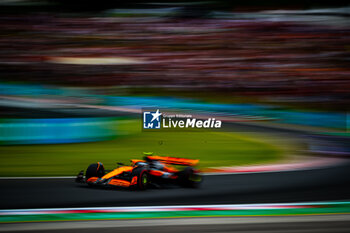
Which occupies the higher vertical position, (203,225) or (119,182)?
(119,182)

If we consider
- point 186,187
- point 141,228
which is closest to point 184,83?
point 186,187

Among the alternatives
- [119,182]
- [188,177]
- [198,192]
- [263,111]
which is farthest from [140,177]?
[263,111]

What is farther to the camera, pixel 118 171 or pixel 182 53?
pixel 182 53

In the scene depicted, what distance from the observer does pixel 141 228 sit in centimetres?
344

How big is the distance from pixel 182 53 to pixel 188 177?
6.49 meters

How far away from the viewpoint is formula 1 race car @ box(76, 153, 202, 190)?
4379mm

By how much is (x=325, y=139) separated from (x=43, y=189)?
5525 mm

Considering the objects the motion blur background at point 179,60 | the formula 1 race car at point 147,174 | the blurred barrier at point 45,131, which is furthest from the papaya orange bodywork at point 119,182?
the motion blur background at point 179,60

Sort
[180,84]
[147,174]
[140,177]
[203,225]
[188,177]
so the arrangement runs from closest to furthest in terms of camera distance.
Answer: [203,225], [140,177], [147,174], [188,177], [180,84]

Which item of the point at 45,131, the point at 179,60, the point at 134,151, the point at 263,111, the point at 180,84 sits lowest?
the point at 134,151

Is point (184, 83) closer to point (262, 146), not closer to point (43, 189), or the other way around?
point (262, 146)

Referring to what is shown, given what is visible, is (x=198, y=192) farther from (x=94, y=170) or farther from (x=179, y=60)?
(x=179, y=60)

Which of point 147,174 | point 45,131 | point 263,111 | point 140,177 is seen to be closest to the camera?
point 140,177

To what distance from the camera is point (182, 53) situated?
1065 centimetres
